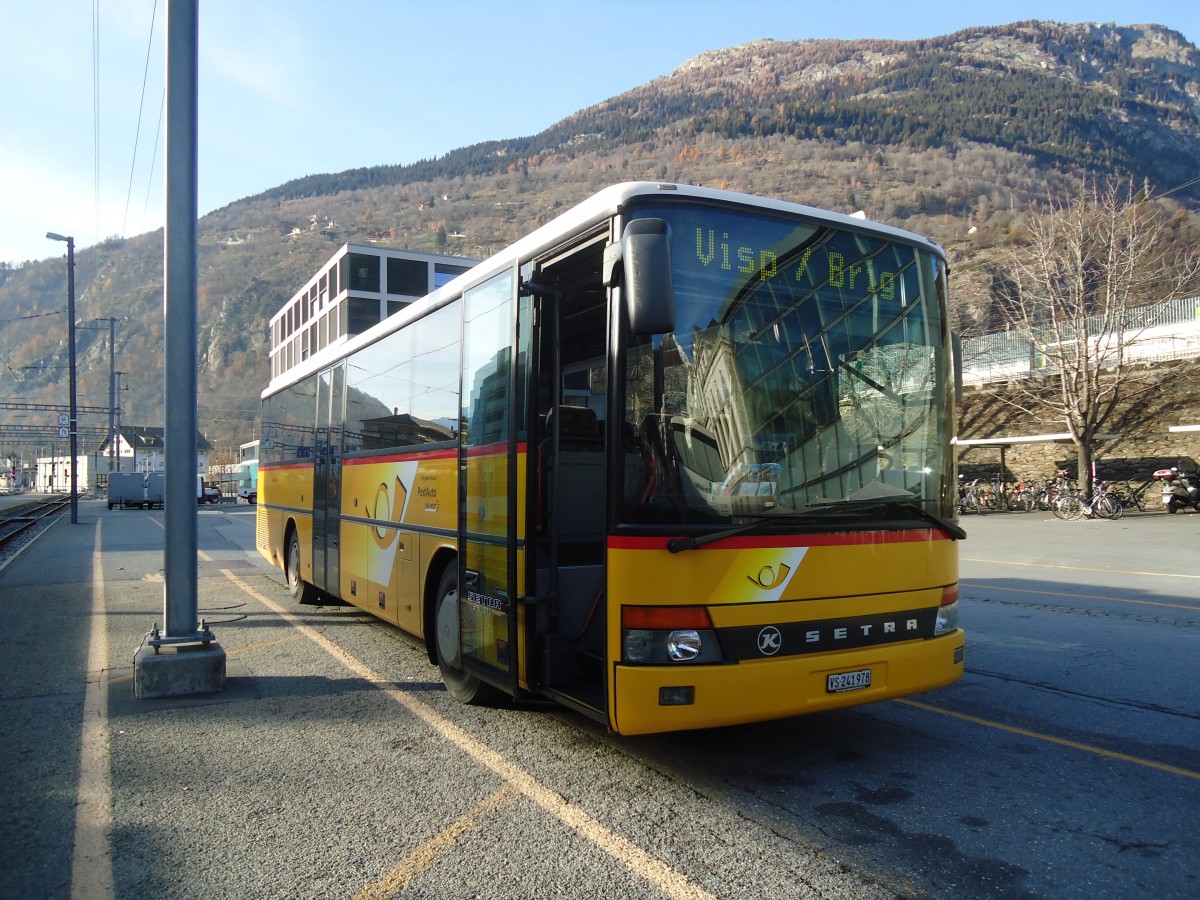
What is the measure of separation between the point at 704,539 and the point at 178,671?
4488 mm

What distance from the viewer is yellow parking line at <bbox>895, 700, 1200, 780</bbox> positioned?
5023mm

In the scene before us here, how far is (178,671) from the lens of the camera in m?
6.88

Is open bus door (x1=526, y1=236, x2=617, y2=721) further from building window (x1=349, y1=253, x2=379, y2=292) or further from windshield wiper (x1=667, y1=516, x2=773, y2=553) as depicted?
building window (x1=349, y1=253, x2=379, y2=292)

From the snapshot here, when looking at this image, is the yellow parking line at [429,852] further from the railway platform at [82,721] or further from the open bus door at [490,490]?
the railway platform at [82,721]

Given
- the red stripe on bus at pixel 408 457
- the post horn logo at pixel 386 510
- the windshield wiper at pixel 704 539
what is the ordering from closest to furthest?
the windshield wiper at pixel 704 539
the red stripe on bus at pixel 408 457
the post horn logo at pixel 386 510

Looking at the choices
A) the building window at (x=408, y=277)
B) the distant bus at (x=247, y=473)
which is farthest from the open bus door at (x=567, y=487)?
the building window at (x=408, y=277)

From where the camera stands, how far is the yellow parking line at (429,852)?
3.67 meters

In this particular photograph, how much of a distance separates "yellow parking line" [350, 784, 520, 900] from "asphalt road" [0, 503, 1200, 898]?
0.05 ft

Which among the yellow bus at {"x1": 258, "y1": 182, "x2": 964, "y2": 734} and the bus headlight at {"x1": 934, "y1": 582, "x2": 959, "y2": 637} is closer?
the yellow bus at {"x1": 258, "y1": 182, "x2": 964, "y2": 734}

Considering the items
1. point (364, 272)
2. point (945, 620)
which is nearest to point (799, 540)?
point (945, 620)

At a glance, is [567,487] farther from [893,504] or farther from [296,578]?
[296,578]

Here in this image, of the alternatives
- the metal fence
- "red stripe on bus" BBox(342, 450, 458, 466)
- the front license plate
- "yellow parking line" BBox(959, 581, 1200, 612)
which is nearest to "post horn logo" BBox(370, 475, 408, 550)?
"red stripe on bus" BBox(342, 450, 458, 466)

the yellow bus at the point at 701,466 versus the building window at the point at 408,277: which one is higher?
the building window at the point at 408,277

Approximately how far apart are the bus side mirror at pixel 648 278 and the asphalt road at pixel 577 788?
7.63 ft
